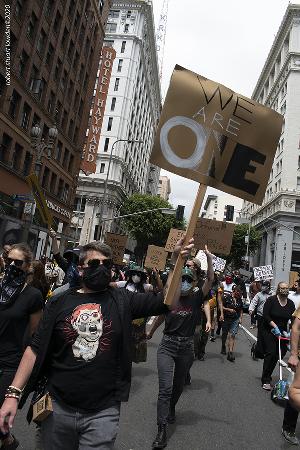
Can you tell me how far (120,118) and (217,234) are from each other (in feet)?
188

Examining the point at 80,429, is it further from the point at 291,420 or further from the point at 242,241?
the point at 242,241

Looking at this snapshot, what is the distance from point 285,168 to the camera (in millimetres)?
54875

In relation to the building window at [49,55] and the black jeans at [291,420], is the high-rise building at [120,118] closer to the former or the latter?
the building window at [49,55]

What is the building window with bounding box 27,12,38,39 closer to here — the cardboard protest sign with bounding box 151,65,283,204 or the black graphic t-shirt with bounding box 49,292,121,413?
the cardboard protest sign with bounding box 151,65,283,204

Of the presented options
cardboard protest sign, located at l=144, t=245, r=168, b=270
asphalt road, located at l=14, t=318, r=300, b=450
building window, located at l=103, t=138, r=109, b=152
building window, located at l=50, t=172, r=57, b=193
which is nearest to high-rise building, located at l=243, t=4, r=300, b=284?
building window, located at l=50, t=172, r=57, b=193

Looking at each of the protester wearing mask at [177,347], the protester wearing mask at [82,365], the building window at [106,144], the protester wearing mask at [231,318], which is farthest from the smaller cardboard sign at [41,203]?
the building window at [106,144]

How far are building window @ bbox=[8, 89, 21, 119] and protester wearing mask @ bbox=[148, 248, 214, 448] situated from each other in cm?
2317

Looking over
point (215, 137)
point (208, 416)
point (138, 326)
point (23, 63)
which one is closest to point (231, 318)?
point (138, 326)

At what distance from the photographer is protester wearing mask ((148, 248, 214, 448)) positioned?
16.7ft

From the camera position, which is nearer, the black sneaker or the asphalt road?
the asphalt road

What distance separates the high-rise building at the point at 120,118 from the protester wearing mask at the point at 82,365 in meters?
54.8

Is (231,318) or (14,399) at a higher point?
(231,318)

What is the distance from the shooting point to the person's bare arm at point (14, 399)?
269 centimetres

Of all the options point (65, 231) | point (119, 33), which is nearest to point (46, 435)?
point (65, 231)
